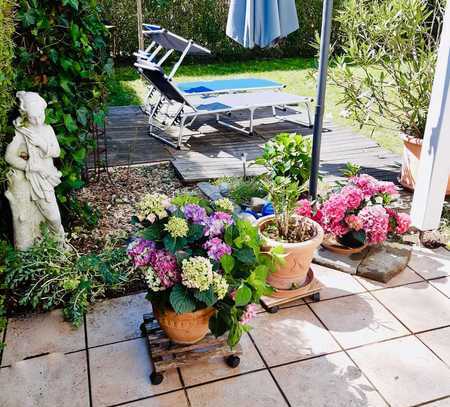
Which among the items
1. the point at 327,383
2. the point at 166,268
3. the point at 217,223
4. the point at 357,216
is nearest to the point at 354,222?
the point at 357,216

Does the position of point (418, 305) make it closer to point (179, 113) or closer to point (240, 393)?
point (240, 393)

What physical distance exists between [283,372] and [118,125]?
4.22 metres

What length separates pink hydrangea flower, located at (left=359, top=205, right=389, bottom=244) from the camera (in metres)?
3.09

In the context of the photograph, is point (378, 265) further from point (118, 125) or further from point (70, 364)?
point (118, 125)

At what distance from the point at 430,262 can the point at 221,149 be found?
8.56 feet

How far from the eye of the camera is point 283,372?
91.1 inches

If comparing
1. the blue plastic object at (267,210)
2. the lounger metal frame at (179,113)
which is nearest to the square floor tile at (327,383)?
the blue plastic object at (267,210)

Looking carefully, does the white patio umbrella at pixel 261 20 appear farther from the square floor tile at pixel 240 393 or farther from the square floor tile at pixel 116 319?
the square floor tile at pixel 240 393

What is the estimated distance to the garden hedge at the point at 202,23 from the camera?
9219mm

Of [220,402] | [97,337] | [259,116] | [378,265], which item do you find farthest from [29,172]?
[259,116]

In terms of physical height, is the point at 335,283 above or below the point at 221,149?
below

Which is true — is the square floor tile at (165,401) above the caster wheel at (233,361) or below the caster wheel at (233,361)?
below

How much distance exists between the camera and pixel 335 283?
3016 mm

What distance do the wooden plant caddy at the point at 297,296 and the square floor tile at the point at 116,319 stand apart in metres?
0.66
